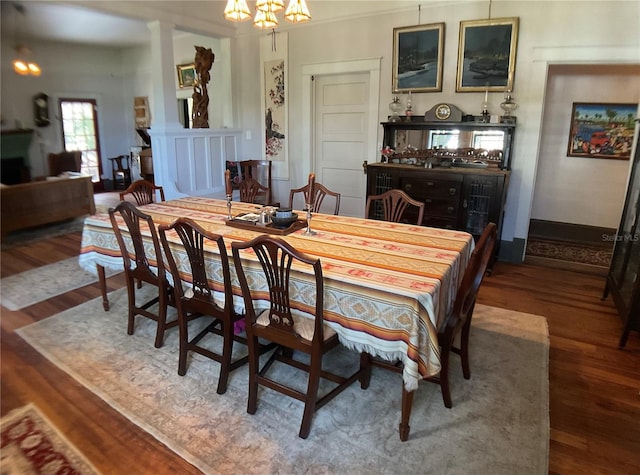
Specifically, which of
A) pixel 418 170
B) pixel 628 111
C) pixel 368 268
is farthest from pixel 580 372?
pixel 628 111

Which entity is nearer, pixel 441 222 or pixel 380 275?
pixel 380 275

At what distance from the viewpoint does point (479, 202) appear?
155 inches

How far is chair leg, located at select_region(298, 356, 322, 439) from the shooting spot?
187 centimetres

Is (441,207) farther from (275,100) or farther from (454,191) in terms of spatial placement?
(275,100)

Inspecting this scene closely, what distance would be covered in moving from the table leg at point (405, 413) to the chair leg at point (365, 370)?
0.37 metres

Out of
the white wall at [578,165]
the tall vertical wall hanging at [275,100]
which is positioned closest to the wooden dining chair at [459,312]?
the white wall at [578,165]

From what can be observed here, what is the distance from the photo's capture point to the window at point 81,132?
123 centimetres

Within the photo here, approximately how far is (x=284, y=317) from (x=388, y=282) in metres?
0.51

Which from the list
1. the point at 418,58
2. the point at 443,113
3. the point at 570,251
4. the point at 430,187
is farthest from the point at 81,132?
the point at 570,251

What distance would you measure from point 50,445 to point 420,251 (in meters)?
1.99

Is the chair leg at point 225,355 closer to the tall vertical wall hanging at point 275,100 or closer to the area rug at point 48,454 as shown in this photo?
the area rug at point 48,454

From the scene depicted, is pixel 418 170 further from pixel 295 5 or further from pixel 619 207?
pixel 619 207

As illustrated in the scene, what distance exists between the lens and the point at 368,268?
1.94 metres

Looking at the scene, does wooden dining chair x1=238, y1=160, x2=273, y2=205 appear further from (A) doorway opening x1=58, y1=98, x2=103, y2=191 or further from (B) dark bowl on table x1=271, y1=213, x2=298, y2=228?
(A) doorway opening x1=58, y1=98, x2=103, y2=191
